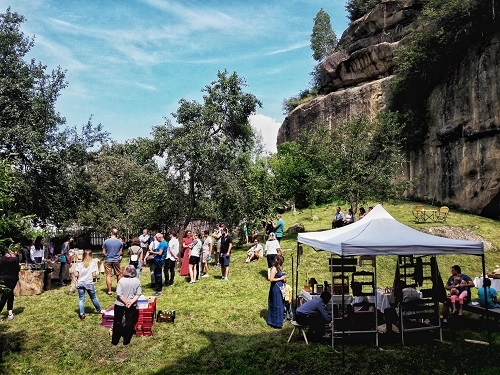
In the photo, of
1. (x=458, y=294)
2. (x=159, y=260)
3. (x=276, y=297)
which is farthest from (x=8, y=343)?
Answer: (x=458, y=294)

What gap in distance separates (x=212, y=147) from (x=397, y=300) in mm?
14163

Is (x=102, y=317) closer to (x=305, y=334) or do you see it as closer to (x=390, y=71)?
(x=305, y=334)

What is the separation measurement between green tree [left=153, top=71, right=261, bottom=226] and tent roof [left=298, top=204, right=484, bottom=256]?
12471 millimetres

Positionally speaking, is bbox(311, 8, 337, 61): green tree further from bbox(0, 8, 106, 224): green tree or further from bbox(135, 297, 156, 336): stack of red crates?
bbox(135, 297, 156, 336): stack of red crates

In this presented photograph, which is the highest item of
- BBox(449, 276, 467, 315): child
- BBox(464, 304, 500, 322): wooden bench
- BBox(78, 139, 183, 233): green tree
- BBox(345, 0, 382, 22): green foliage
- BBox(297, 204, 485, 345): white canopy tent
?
BBox(345, 0, 382, 22): green foliage

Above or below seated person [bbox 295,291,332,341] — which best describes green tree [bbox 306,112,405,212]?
above

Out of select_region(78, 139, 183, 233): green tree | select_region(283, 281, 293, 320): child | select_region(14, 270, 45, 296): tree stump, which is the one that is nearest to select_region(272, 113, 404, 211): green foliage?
select_region(78, 139, 183, 233): green tree

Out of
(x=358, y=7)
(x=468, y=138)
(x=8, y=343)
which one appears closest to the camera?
(x=8, y=343)

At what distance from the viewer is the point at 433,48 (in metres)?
26.9

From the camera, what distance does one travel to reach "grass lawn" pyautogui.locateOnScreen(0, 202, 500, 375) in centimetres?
700

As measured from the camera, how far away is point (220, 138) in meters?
21.7

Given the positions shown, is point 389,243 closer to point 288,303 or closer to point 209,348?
point 288,303

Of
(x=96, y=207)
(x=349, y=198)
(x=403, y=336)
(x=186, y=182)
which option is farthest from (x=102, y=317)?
(x=96, y=207)

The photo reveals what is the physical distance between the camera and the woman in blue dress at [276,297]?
8703mm
